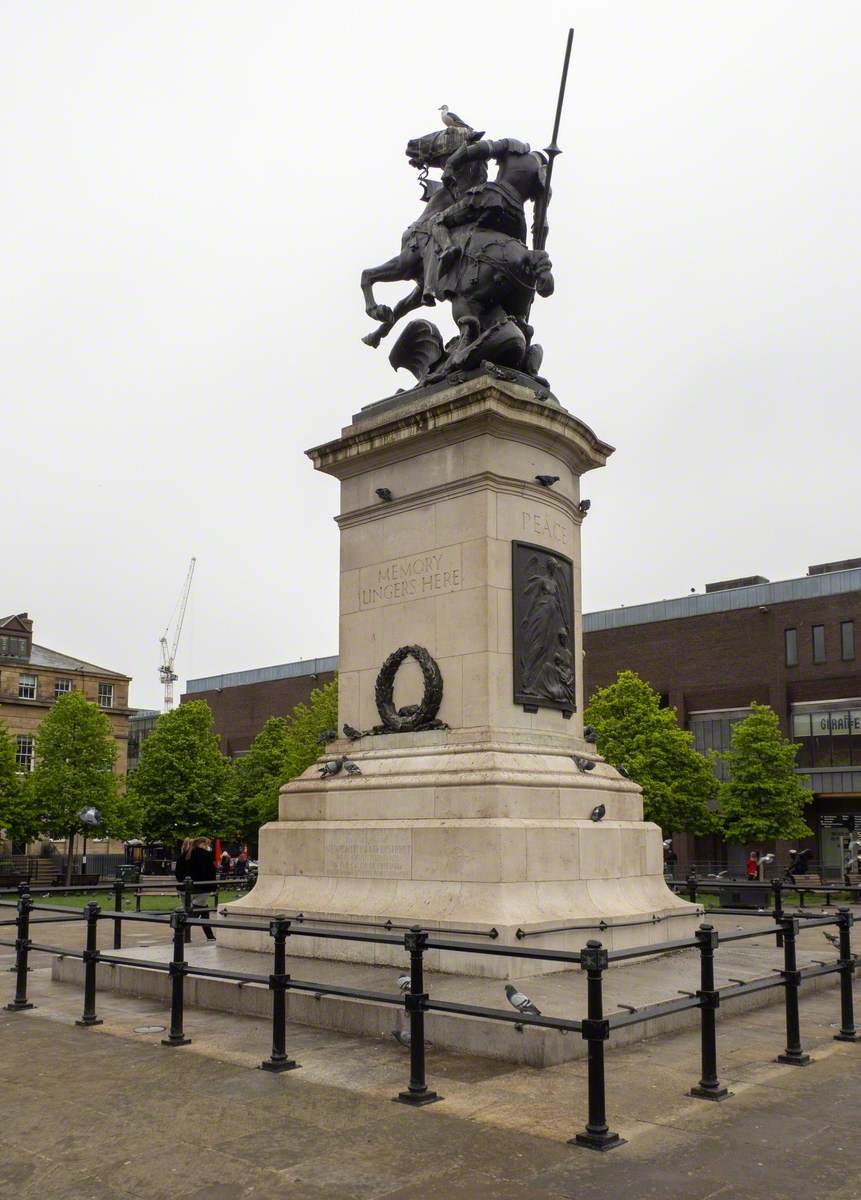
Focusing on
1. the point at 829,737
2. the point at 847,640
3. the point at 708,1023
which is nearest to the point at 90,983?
the point at 708,1023

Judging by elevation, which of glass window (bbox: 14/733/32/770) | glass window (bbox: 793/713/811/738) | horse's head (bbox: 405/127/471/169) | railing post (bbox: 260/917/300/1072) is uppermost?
horse's head (bbox: 405/127/471/169)

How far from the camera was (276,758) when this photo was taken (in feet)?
228

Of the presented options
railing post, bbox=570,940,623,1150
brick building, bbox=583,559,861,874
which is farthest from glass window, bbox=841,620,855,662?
railing post, bbox=570,940,623,1150

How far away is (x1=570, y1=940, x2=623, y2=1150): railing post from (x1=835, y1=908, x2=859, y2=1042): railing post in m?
3.68

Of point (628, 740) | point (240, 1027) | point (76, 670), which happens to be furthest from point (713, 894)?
point (76, 670)

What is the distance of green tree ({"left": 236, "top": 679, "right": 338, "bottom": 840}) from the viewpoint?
58031mm

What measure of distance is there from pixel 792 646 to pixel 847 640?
3.14 m

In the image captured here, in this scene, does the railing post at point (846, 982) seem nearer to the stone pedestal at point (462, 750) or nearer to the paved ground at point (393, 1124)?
the paved ground at point (393, 1124)

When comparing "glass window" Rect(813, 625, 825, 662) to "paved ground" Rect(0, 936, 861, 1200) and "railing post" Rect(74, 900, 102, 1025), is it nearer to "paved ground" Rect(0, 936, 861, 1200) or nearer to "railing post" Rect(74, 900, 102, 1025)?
"paved ground" Rect(0, 936, 861, 1200)

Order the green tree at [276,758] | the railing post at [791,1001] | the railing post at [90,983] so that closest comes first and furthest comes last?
the railing post at [791,1001], the railing post at [90,983], the green tree at [276,758]

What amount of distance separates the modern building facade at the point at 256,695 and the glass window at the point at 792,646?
3575 centimetres

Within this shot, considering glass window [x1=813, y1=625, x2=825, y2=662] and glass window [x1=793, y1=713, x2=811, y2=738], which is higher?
glass window [x1=813, y1=625, x2=825, y2=662]

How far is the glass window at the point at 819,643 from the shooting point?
60.8 metres

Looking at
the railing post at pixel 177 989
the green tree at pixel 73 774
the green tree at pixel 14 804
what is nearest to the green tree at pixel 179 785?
the green tree at pixel 73 774
